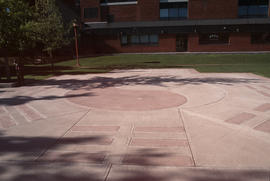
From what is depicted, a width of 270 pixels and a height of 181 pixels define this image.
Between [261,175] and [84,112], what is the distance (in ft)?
15.1

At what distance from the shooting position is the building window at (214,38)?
106 ft

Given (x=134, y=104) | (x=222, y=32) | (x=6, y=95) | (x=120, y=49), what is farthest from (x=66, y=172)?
(x=222, y=32)

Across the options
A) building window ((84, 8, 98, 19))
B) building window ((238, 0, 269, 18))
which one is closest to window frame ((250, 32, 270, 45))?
building window ((238, 0, 269, 18))

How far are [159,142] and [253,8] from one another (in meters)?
39.3

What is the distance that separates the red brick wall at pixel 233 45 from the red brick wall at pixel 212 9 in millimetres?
3659

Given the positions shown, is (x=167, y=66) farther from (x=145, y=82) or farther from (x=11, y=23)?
(x=11, y=23)

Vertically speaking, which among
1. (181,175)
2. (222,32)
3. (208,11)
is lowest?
(181,175)

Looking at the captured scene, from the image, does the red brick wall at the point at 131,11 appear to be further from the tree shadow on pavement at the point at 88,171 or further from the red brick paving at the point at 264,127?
the tree shadow on pavement at the point at 88,171

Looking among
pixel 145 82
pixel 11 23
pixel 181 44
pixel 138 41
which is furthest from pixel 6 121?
pixel 181 44

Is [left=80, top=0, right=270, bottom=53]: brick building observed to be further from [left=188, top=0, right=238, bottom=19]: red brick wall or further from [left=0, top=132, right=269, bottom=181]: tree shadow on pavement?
[left=0, top=132, right=269, bottom=181]: tree shadow on pavement

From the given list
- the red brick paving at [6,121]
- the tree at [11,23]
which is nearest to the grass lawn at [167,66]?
the tree at [11,23]

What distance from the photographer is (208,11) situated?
1281 inches

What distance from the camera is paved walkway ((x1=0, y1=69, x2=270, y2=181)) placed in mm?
2986

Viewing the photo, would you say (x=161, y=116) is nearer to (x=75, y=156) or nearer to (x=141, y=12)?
(x=75, y=156)
